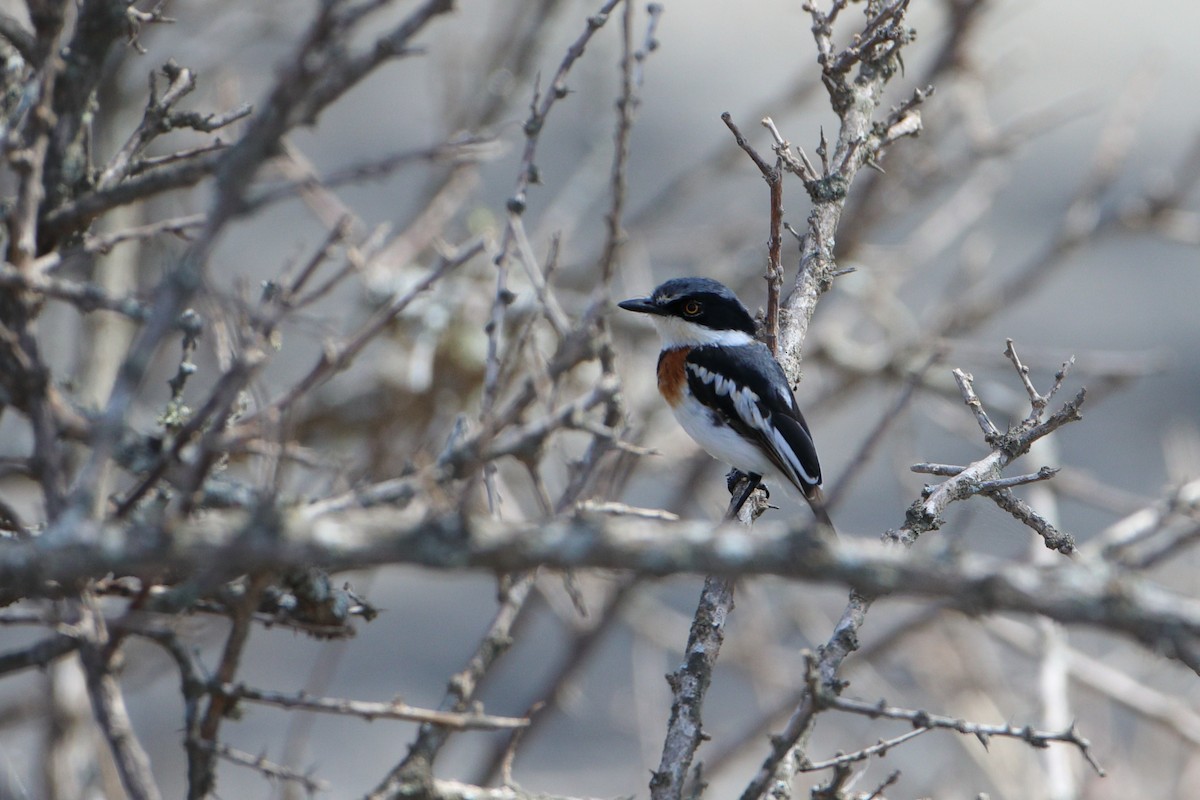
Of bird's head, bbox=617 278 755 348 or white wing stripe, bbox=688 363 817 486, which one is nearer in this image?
white wing stripe, bbox=688 363 817 486

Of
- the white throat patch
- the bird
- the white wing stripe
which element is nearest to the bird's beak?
the bird

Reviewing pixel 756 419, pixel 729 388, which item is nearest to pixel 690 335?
pixel 729 388

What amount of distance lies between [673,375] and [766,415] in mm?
605

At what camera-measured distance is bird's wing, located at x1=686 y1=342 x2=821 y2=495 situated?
4.09m

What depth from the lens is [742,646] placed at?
260 inches

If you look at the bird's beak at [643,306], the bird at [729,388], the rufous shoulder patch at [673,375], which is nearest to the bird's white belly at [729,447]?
the bird at [729,388]

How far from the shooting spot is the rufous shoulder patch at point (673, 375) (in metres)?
4.61

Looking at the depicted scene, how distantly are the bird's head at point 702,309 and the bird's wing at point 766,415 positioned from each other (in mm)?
310

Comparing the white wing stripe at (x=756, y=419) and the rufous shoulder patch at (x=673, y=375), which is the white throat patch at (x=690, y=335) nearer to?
the rufous shoulder patch at (x=673, y=375)

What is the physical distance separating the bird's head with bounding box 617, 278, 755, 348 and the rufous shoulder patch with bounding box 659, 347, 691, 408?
60 mm

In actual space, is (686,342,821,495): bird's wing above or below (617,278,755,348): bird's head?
below

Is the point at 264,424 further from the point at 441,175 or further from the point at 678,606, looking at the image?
the point at 678,606

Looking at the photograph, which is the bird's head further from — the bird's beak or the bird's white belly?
the bird's white belly

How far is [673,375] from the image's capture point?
4.67 meters
